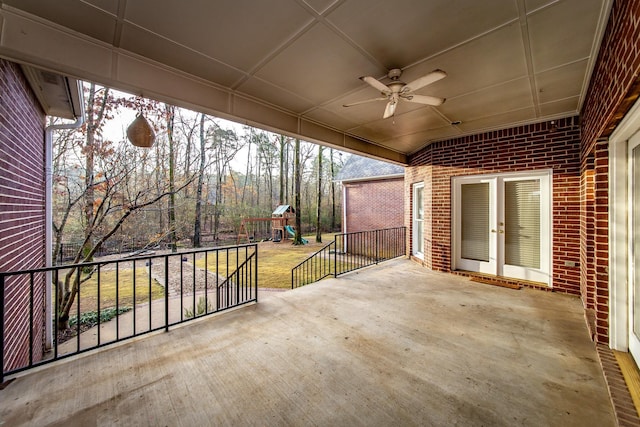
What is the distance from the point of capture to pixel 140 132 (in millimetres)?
2693

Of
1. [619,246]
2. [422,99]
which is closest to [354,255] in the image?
[422,99]

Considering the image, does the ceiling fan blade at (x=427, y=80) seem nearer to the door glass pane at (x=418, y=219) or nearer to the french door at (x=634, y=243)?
the french door at (x=634, y=243)

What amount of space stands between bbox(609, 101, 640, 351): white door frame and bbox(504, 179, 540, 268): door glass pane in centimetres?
213

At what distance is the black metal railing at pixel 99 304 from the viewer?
7.06 ft

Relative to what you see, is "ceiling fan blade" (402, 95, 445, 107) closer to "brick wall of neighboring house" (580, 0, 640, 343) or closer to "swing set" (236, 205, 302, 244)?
"brick wall of neighboring house" (580, 0, 640, 343)

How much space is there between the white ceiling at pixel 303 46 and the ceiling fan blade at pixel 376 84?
20 cm

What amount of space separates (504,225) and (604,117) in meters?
2.68

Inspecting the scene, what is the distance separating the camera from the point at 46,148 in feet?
10.6

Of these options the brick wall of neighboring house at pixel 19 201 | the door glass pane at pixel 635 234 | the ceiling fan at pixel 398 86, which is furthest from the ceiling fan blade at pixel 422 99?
the brick wall of neighboring house at pixel 19 201

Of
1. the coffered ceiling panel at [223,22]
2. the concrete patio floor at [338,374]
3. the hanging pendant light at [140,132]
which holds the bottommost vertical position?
the concrete patio floor at [338,374]

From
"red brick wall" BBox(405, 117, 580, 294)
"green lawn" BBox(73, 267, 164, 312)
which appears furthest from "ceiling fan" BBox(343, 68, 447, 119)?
"green lawn" BBox(73, 267, 164, 312)

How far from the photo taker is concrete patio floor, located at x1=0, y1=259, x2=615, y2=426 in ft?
5.41

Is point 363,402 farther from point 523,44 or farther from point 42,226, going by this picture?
point 42,226

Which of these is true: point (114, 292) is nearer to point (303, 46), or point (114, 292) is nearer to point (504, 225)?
point (303, 46)
